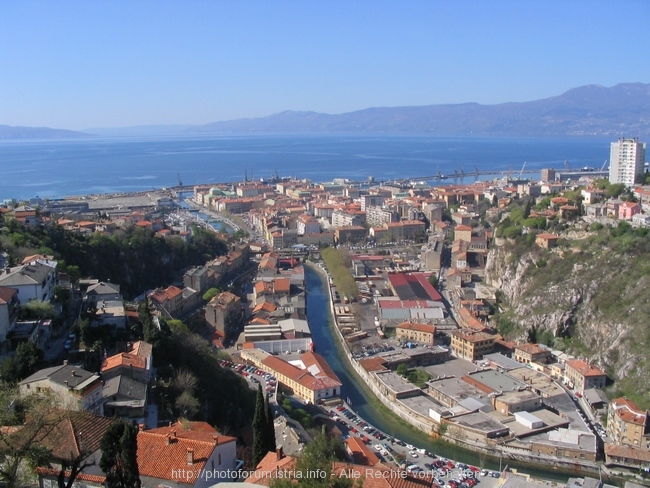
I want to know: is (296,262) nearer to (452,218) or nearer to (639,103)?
(452,218)

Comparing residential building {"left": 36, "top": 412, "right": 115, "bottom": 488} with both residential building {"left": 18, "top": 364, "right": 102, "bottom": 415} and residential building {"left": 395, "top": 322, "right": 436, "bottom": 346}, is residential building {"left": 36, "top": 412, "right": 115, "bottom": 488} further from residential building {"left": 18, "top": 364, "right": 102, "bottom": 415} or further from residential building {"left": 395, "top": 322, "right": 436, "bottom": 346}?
residential building {"left": 395, "top": 322, "right": 436, "bottom": 346}

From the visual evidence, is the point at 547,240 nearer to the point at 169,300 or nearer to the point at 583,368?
the point at 583,368

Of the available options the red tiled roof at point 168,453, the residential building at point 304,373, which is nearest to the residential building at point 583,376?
the residential building at point 304,373

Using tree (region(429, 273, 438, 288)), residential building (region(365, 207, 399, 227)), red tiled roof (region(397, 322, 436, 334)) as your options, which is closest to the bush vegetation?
tree (region(429, 273, 438, 288))

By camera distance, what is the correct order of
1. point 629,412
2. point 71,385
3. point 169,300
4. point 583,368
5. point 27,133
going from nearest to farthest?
point 71,385 → point 629,412 → point 583,368 → point 169,300 → point 27,133

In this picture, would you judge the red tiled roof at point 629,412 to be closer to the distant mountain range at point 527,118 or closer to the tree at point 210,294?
the tree at point 210,294

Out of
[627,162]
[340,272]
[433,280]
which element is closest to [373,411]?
[340,272]

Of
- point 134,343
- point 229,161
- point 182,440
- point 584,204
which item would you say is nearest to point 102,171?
point 229,161
